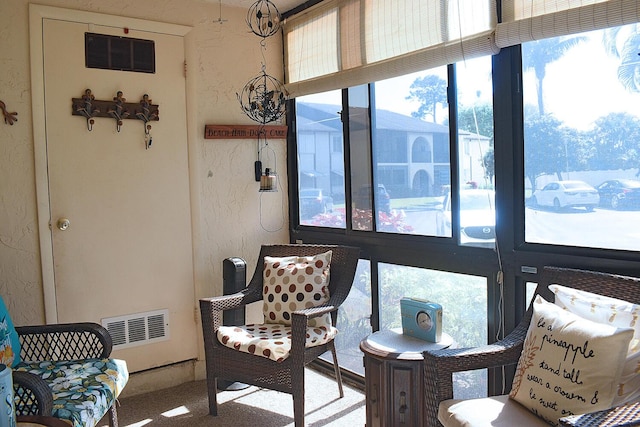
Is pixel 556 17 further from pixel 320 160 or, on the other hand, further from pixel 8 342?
pixel 8 342

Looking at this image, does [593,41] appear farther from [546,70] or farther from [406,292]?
[406,292]

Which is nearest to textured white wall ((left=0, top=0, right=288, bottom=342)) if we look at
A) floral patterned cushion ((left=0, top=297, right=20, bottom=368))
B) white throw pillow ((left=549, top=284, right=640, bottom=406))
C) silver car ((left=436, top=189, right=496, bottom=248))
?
floral patterned cushion ((left=0, top=297, right=20, bottom=368))

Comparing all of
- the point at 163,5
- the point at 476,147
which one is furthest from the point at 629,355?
the point at 163,5

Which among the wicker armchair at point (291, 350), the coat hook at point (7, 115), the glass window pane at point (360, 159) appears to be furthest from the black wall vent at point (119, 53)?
the wicker armchair at point (291, 350)

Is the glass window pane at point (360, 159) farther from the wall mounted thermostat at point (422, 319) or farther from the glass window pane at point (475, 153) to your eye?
the wall mounted thermostat at point (422, 319)

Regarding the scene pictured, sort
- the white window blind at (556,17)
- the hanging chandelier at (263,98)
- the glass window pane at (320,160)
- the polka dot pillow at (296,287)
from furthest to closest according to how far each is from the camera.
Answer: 1. the hanging chandelier at (263,98)
2. the glass window pane at (320,160)
3. the polka dot pillow at (296,287)
4. the white window blind at (556,17)

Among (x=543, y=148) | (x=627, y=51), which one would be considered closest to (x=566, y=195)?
(x=543, y=148)

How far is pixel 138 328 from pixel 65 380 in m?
1.02

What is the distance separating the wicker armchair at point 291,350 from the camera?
8.27 feet

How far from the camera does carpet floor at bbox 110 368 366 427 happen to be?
275 cm

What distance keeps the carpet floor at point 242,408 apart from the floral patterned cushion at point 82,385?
0.60m

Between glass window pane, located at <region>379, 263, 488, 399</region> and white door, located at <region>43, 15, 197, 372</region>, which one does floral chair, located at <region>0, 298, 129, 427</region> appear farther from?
glass window pane, located at <region>379, 263, 488, 399</region>

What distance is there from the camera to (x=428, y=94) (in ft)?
8.63

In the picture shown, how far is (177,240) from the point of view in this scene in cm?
331
